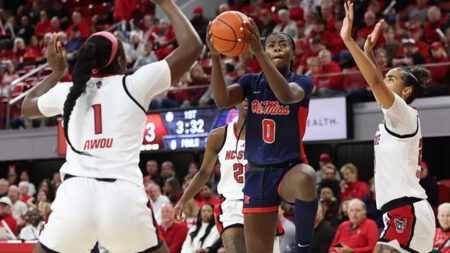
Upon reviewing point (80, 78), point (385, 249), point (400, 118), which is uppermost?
point (80, 78)

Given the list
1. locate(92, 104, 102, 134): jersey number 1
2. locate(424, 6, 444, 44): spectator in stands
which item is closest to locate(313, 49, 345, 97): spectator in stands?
locate(424, 6, 444, 44): spectator in stands

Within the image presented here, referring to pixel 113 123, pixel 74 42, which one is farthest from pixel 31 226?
pixel 113 123

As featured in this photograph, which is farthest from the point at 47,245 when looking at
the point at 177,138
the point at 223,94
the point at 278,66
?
the point at 177,138

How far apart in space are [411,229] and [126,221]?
227 centimetres

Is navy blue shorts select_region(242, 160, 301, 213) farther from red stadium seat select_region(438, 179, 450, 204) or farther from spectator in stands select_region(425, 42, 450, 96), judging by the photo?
spectator in stands select_region(425, 42, 450, 96)

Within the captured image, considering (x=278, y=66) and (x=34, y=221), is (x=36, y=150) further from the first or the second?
(x=278, y=66)

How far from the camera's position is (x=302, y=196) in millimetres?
4949

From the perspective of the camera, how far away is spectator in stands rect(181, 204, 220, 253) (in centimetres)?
981

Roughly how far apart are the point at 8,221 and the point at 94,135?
8.89 meters

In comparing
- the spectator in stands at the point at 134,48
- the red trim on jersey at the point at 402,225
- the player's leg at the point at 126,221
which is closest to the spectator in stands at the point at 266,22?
the spectator in stands at the point at 134,48

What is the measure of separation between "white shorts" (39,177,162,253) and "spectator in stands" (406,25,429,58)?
30.5 feet

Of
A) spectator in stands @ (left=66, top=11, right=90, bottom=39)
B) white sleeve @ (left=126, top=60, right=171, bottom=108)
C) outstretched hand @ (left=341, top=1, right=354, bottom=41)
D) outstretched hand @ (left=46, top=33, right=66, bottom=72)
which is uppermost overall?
spectator in stands @ (left=66, top=11, right=90, bottom=39)

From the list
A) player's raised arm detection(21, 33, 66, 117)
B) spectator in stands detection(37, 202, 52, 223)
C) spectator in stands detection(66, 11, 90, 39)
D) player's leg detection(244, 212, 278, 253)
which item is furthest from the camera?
spectator in stands detection(66, 11, 90, 39)

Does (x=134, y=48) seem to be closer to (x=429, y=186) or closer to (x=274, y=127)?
(x=429, y=186)
